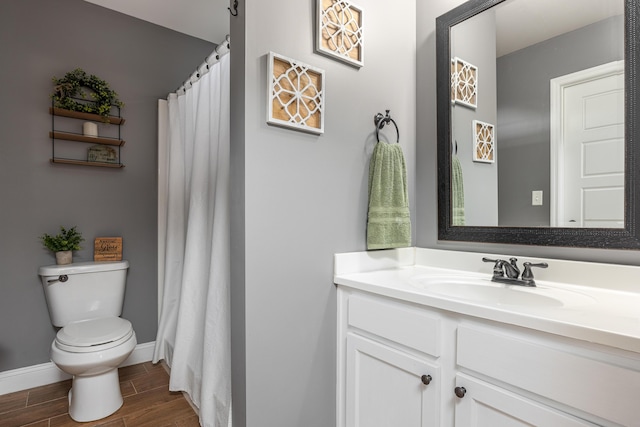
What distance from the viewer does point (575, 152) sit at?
1197mm

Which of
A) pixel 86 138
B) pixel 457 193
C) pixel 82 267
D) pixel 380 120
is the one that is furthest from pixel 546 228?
pixel 86 138

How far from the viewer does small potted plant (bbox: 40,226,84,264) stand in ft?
6.46

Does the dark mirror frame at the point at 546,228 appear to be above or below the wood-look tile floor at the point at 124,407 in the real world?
above

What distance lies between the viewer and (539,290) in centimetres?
115

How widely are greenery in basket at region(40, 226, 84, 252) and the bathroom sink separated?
2028 millimetres

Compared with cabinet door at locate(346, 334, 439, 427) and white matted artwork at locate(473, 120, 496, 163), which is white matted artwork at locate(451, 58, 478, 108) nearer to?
white matted artwork at locate(473, 120, 496, 163)

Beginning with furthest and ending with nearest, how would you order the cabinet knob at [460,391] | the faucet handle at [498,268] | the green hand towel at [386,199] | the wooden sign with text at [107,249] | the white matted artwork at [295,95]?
1. the wooden sign with text at [107,249]
2. the green hand towel at [386,199]
3. the faucet handle at [498,268]
4. the white matted artwork at [295,95]
5. the cabinet knob at [460,391]

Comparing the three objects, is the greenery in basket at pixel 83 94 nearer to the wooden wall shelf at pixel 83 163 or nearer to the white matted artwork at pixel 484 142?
the wooden wall shelf at pixel 83 163

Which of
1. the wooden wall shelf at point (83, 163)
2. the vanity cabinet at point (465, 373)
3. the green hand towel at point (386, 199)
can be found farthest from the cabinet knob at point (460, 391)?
the wooden wall shelf at point (83, 163)

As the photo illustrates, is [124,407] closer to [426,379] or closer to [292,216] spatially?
[292,216]

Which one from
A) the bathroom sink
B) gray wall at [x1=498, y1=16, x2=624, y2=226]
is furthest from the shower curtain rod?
the bathroom sink

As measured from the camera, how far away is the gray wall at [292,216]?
1133mm

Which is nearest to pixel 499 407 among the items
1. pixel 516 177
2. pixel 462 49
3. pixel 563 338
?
pixel 563 338

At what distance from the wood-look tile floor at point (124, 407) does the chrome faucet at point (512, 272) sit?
1.59 metres
